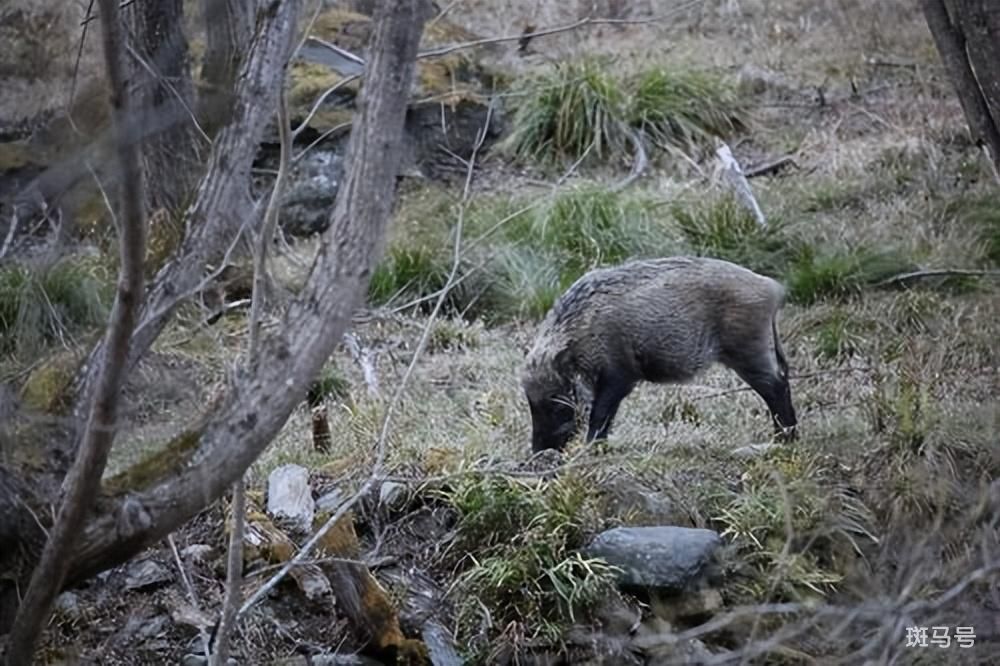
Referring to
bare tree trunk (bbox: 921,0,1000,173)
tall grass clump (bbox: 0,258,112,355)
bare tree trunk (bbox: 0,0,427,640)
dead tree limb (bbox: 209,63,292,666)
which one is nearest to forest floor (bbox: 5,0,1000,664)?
tall grass clump (bbox: 0,258,112,355)

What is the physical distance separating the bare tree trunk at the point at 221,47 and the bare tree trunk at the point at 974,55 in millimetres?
2603

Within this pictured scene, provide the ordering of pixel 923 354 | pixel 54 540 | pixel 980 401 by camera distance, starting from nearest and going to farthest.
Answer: pixel 54 540, pixel 980 401, pixel 923 354

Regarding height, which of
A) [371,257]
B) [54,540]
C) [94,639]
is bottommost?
[94,639]

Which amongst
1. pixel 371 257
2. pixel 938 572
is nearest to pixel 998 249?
pixel 938 572

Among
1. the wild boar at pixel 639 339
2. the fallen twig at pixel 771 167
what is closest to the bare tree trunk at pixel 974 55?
the wild boar at pixel 639 339

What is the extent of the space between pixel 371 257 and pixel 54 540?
3.73 feet

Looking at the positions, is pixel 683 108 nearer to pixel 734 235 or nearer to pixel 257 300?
pixel 734 235

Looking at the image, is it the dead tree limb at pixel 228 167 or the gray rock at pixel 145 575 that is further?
the gray rock at pixel 145 575

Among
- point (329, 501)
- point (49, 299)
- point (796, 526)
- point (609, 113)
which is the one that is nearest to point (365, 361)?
point (49, 299)

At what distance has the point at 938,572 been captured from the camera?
15.9 feet

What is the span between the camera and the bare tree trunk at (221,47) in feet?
18.9

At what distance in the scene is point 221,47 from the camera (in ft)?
21.3

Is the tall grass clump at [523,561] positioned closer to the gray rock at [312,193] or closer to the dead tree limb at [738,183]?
the dead tree limb at [738,183]

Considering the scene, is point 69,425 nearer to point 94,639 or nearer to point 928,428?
point 94,639
